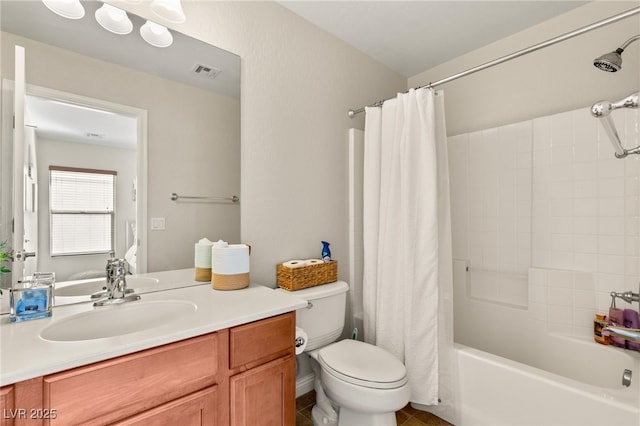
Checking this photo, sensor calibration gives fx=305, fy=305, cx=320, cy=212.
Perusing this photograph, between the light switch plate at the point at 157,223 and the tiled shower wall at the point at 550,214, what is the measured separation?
6.56ft

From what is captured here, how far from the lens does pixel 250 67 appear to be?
1.66m

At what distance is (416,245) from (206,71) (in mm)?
1455

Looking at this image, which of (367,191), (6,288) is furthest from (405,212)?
(6,288)

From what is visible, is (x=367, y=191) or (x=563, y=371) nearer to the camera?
(x=563, y=371)

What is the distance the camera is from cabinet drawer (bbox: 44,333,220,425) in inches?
29.6

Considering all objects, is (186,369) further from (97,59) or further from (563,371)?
(563,371)

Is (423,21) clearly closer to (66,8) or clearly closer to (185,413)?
(66,8)

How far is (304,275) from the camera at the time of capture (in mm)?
1706

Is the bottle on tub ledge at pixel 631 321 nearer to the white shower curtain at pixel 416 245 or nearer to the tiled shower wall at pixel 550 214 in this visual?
the tiled shower wall at pixel 550 214

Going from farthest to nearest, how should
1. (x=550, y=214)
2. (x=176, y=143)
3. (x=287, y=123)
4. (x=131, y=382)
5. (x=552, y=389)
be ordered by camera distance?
(x=550, y=214)
(x=287, y=123)
(x=176, y=143)
(x=552, y=389)
(x=131, y=382)

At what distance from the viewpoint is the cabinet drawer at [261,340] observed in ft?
3.44

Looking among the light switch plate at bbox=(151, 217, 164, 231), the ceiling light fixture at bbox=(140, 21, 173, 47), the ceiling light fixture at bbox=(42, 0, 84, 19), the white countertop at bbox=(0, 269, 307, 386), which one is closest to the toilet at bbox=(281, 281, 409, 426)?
the white countertop at bbox=(0, 269, 307, 386)

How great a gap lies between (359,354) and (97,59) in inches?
A: 70.1

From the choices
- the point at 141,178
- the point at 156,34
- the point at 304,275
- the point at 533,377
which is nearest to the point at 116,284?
the point at 141,178
